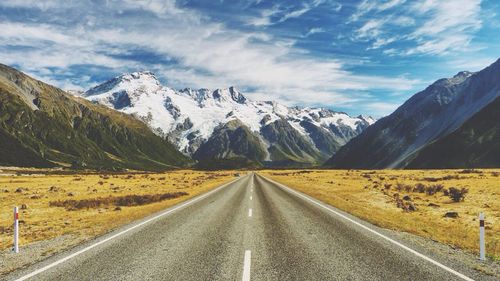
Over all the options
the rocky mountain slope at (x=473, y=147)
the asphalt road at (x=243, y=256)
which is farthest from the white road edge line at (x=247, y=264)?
the rocky mountain slope at (x=473, y=147)

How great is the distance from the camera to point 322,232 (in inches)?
637

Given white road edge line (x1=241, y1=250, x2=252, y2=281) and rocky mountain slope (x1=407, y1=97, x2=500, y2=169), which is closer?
white road edge line (x1=241, y1=250, x2=252, y2=281)

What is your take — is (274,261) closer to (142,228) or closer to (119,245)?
(119,245)

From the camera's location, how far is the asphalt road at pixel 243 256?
10023 mm

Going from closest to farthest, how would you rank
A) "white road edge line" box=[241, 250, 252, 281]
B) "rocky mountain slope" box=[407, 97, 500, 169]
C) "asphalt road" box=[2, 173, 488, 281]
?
"white road edge line" box=[241, 250, 252, 281], "asphalt road" box=[2, 173, 488, 281], "rocky mountain slope" box=[407, 97, 500, 169]

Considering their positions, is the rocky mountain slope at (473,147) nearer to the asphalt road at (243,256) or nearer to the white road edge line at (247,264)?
the asphalt road at (243,256)

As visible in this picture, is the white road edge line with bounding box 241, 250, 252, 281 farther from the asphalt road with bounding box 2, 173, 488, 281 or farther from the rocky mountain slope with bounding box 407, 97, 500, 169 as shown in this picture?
the rocky mountain slope with bounding box 407, 97, 500, 169

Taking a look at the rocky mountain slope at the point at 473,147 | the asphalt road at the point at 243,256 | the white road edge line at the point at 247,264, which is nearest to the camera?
the white road edge line at the point at 247,264

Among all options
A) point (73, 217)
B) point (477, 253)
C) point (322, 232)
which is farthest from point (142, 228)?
point (477, 253)

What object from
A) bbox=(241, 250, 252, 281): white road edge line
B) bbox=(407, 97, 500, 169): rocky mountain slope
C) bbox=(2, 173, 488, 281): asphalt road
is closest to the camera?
bbox=(241, 250, 252, 281): white road edge line

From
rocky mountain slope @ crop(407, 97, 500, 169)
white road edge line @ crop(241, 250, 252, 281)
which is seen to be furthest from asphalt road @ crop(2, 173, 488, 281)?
rocky mountain slope @ crop(407, 97, 500, 169)

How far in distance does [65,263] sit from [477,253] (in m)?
13.1

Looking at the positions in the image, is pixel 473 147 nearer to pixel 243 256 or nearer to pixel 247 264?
pixel 243 256

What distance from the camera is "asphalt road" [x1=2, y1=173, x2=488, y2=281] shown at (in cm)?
1002
